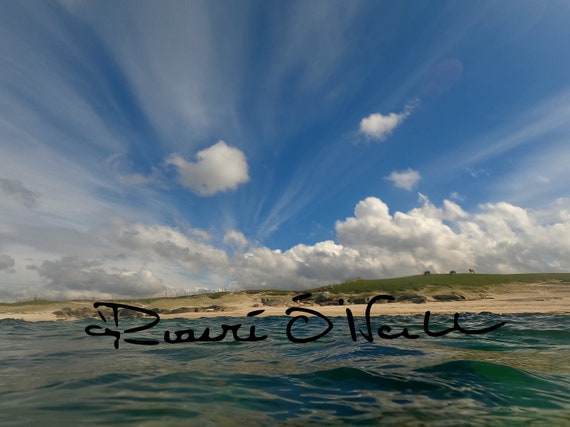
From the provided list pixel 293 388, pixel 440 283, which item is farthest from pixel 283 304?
pixel 293 388

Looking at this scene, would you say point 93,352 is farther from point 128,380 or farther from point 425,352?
point 425,352

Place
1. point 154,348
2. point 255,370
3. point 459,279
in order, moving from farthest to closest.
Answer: point 459,279 → point 154,348 → point 255,370

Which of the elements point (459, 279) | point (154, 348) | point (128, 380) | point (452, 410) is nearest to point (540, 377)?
point (452, 410)

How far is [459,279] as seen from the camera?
8719 cm

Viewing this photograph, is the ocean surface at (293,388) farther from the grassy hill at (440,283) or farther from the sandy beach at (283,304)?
the grassy hill at (440,283)

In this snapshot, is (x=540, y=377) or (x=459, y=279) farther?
(x=459, y=279)

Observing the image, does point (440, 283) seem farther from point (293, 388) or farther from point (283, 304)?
point (293, 388)

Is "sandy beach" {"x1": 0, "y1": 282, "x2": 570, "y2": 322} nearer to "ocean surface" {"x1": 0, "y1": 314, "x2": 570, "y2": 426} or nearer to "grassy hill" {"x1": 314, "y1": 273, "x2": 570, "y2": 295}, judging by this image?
"grassy hill" {"x1": 314, "y1": 273, "x2": 570, "y2": 295}


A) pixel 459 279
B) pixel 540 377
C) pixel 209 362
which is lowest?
pixel 540 377

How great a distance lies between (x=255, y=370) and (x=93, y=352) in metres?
6.87

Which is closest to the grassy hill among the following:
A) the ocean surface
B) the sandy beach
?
the sandy beach

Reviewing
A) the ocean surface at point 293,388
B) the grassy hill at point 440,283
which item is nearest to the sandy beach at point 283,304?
the grassy hill at point 440,283

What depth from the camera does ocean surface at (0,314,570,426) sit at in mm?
5258

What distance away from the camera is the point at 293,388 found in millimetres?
6949
